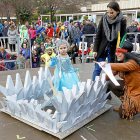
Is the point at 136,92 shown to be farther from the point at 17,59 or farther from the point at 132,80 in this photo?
the point at 17,59

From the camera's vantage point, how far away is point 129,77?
283 centimetres

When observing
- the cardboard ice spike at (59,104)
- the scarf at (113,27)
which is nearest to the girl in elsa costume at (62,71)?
the cardboard ice spike at (59,104)

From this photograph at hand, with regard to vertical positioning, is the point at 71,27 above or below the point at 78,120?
above

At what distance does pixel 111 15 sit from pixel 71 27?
6.60 metres

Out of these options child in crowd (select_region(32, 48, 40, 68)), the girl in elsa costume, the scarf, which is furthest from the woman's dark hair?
child in crowd (select_region(32, 48, 40, 68))

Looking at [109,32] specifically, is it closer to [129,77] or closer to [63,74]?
[129,77]

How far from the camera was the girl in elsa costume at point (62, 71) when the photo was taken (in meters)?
3.29

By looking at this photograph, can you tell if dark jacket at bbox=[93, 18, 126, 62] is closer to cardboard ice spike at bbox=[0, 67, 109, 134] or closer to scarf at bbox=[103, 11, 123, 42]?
scarf at bbox=[103, 11, 123, 42]

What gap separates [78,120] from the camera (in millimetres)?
2785

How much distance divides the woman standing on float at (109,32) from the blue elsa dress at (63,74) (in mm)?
508

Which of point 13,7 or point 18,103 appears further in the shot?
point 13,7

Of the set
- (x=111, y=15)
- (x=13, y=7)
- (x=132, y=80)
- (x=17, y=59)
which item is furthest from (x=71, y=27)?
(x=13, y=7)

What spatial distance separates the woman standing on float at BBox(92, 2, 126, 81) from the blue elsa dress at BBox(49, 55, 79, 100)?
1.67ft

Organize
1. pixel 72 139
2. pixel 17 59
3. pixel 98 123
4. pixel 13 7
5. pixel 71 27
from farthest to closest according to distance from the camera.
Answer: pixel 13 7, pixel 71 27, pixel 17 59, pixel 98 123, pixel 72 139
